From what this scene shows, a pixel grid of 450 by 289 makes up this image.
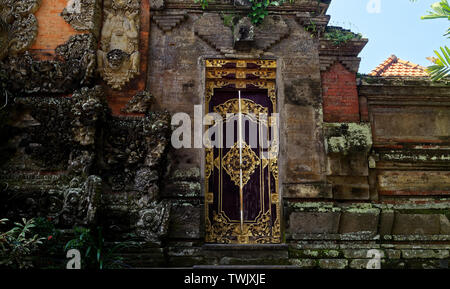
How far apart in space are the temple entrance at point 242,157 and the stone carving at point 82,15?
80.4 inches

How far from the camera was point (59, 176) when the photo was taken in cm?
587

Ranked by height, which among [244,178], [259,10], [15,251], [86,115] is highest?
[259,10]

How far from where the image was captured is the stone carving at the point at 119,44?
6.61 metres

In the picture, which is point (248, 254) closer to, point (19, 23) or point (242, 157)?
point (242, 157)

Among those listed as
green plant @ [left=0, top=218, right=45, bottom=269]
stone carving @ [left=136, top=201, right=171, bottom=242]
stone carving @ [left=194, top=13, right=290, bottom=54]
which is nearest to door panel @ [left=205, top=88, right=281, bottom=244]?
stone carving @ [left=194, top=13, right=290, bottom=54]

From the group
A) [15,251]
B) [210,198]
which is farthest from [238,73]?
[15,251]

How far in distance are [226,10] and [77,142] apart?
3.45m

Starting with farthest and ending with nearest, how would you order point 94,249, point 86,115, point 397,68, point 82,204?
point 397,68, point 86,115, point 82,204, point 94,249

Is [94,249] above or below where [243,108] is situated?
below

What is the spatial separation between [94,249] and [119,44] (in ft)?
11.6

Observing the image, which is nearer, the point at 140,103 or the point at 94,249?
the point at 94,249

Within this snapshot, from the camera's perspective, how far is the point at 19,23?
22.1ft

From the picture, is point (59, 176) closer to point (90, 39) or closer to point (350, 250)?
point (90, 39)

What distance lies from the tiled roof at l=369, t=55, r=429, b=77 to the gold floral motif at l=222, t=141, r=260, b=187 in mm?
4482
